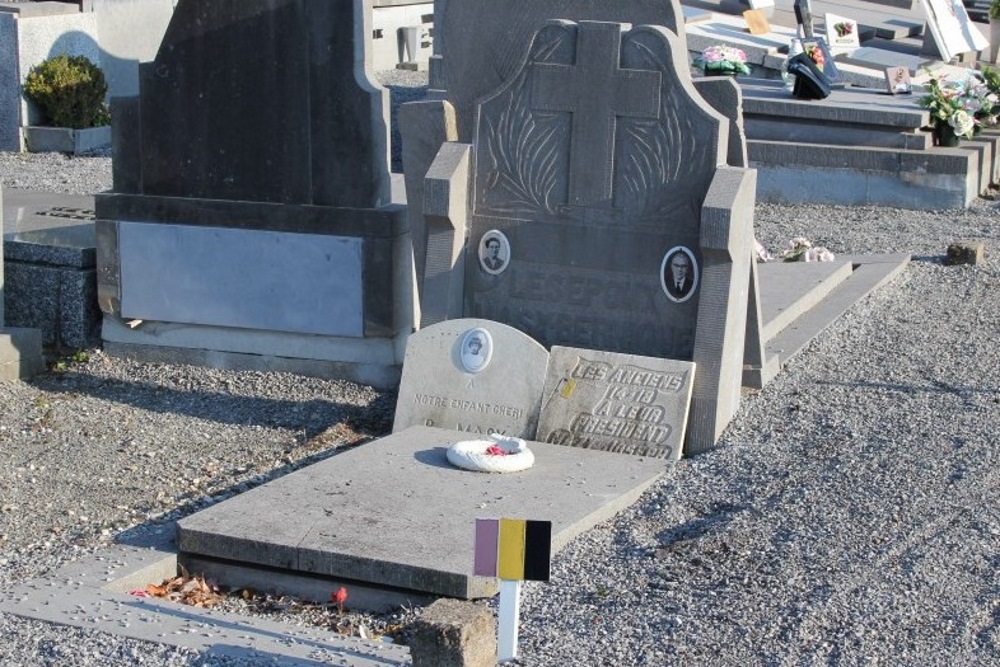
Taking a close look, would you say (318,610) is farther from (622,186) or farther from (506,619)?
(622,186)

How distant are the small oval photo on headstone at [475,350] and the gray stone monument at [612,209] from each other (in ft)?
1.40

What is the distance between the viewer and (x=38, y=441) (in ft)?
21.6

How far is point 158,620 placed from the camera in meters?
4.43

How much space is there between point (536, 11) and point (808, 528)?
2864 millimetres

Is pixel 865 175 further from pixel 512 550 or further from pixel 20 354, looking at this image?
pixel 512 550

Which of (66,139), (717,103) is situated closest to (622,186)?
(717,103)

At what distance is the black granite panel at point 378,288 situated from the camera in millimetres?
7199

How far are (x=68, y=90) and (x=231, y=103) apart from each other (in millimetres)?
7284

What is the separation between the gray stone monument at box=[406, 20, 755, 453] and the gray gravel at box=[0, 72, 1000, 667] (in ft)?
1.92

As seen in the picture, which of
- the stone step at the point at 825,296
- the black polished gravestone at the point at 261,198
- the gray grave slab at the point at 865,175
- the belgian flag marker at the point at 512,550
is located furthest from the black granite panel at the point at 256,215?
the gray grave slab at the point at 865,175

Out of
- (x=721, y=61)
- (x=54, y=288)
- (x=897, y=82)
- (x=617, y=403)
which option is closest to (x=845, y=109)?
(x=897, y=82)

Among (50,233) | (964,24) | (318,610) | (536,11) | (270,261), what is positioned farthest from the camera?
(964,24)

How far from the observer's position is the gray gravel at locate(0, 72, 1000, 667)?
429 centimetres

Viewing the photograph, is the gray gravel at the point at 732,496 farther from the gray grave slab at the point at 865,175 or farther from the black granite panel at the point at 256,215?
the gray grave slab at the point at 865,175
